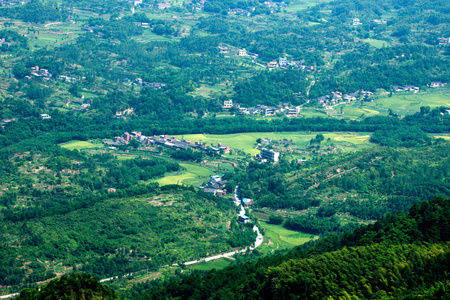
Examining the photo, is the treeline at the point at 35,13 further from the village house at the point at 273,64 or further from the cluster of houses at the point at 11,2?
the village house at the point at 273,64

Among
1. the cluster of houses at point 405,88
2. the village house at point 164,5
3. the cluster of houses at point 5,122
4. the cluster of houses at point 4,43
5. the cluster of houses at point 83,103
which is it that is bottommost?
the cluster of houses at point 5,122

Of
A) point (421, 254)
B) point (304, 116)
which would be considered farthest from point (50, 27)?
point (421, 254)


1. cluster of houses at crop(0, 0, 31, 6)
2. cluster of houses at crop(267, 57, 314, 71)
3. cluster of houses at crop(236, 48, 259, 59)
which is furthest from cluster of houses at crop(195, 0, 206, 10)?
cluster of houses at crop(267, 57, 314, 71)

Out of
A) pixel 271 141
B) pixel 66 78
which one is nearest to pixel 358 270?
pixel 271 141

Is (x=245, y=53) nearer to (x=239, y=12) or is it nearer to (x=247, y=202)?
(x=239, y=12)

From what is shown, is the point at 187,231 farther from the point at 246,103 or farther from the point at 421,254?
the point at 246,103

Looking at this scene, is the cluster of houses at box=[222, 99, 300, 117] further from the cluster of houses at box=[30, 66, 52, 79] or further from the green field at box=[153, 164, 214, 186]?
the cluster of houses at box=[30, 66, 52, 79]

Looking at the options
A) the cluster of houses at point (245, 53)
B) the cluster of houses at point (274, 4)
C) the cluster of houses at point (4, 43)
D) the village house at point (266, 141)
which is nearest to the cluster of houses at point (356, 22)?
the cluster of houses at point (274, 4)

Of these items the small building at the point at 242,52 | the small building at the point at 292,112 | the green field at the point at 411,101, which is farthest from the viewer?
the small building at the point at 242,52
